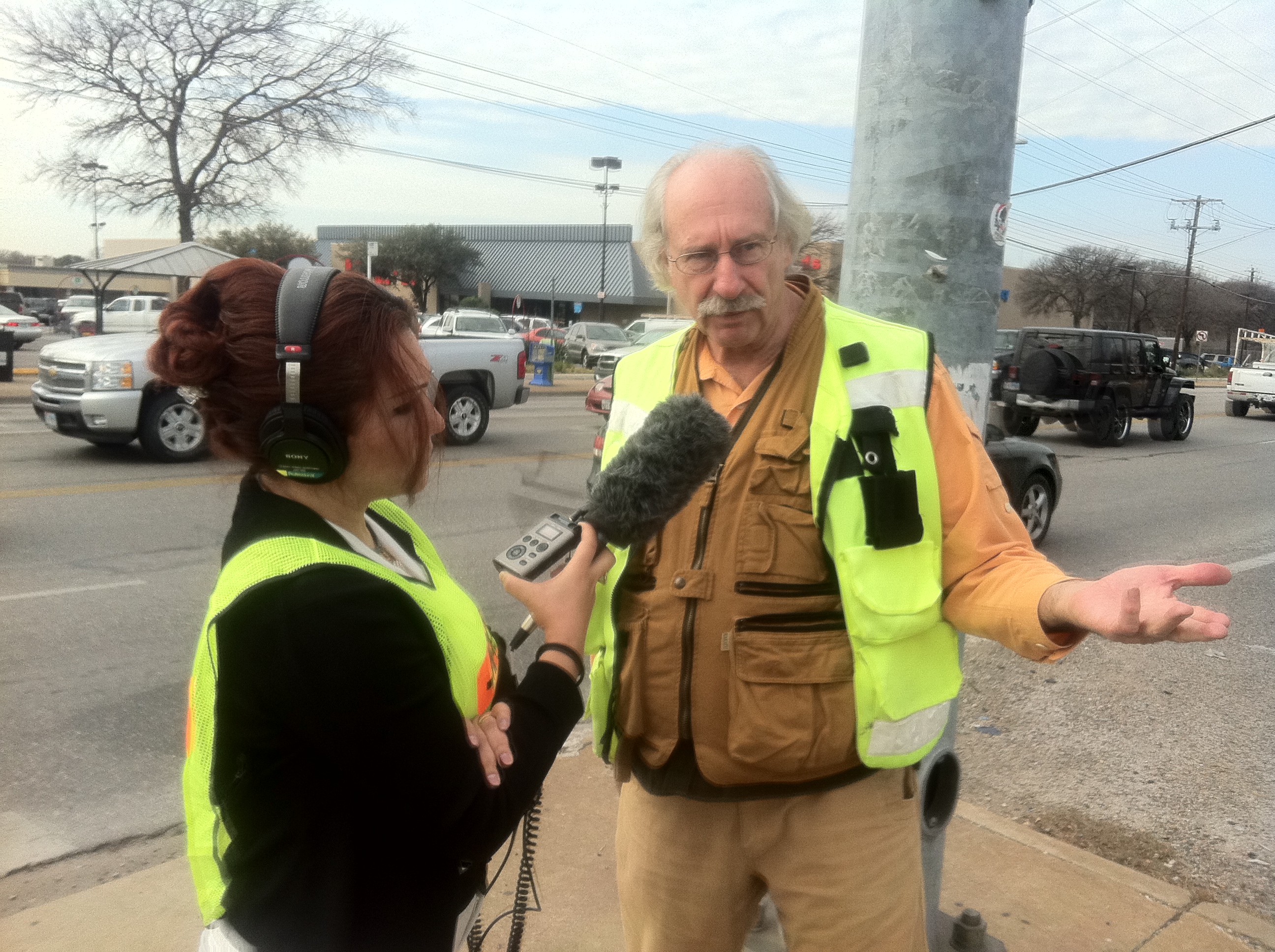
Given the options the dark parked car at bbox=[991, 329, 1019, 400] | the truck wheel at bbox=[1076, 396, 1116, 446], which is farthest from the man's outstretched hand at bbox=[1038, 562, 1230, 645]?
the truck wheel at bbox=[1076, 396, 1116, 446]

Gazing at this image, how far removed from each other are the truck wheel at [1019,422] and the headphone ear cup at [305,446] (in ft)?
55.8

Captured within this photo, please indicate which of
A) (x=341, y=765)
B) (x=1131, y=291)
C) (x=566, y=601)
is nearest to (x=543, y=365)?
(x=566, y=601)

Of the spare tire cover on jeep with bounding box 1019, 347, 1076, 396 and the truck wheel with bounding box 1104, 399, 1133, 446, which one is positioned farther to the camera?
the truck wheel with bounding box 1104, 399, 1133, 446

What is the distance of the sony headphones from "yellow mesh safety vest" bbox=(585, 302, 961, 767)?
653 mm

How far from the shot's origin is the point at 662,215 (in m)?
2.25

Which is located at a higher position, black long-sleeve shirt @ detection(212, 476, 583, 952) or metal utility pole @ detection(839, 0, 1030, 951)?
metal utility pole @ detection(839, 0, 1030, 951)

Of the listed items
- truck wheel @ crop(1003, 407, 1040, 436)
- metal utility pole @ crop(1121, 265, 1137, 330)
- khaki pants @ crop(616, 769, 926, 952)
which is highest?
metal utility pole @ crop(1121, 265, 1137, 330)

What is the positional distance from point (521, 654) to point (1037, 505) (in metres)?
5.25

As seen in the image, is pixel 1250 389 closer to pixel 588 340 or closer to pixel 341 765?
pixel 588 340

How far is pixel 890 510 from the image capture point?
1.88m

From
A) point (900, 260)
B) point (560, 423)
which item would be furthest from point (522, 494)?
point (900, 260)

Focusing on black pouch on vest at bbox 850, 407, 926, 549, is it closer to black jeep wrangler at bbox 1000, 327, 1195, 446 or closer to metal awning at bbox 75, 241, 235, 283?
black jeep wrangler at bbox 1000, 327, 1195, 446

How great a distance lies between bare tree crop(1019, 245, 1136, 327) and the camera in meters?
63.0

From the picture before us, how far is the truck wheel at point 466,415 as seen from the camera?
1318 centimetres
